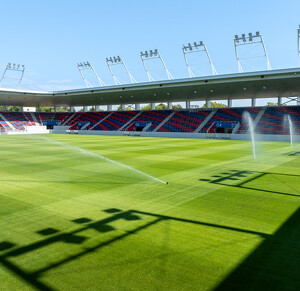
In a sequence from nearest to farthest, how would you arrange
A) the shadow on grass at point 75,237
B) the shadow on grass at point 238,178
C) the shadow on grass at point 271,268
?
the shadow on grass at point 271,268
the shadow on grass at point 75,237
the shadow on grass at point 238,178

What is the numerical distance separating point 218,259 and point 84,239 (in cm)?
253

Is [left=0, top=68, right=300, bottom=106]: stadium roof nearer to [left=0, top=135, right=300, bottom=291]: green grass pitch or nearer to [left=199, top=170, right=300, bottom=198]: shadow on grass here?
[left=199, top=170, right=300, bottom=198]: shadow on grass

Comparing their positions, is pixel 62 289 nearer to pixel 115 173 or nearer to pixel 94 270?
pixel 94 270

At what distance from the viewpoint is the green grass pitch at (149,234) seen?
4.09m

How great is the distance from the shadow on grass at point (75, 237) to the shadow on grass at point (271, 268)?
458mm

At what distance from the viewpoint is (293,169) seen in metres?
13.7

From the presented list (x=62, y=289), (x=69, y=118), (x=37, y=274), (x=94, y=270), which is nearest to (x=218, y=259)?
(x=94, y=270)

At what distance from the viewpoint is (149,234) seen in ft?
18.6

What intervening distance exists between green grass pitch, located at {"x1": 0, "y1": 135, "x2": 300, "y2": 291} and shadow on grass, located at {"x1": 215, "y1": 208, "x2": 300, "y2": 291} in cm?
2

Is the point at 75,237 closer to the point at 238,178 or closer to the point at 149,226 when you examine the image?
the point at 149,226

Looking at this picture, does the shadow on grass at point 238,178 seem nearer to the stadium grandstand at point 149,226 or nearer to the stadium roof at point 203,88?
the stadium grandstand at point 149,226

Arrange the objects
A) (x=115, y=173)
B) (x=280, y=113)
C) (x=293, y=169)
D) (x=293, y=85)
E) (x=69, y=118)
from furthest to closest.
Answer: (x=69, y=118), (x=280, y=113), (x=293, y=85), (x=293, y=169), (x=115, y=173)

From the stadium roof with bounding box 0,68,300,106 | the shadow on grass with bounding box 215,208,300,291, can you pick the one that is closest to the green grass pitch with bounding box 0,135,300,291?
the shadow on grass with bounding box 215,208,300,291

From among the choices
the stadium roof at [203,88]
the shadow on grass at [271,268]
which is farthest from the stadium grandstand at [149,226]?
the stadium roof at [203,88]
